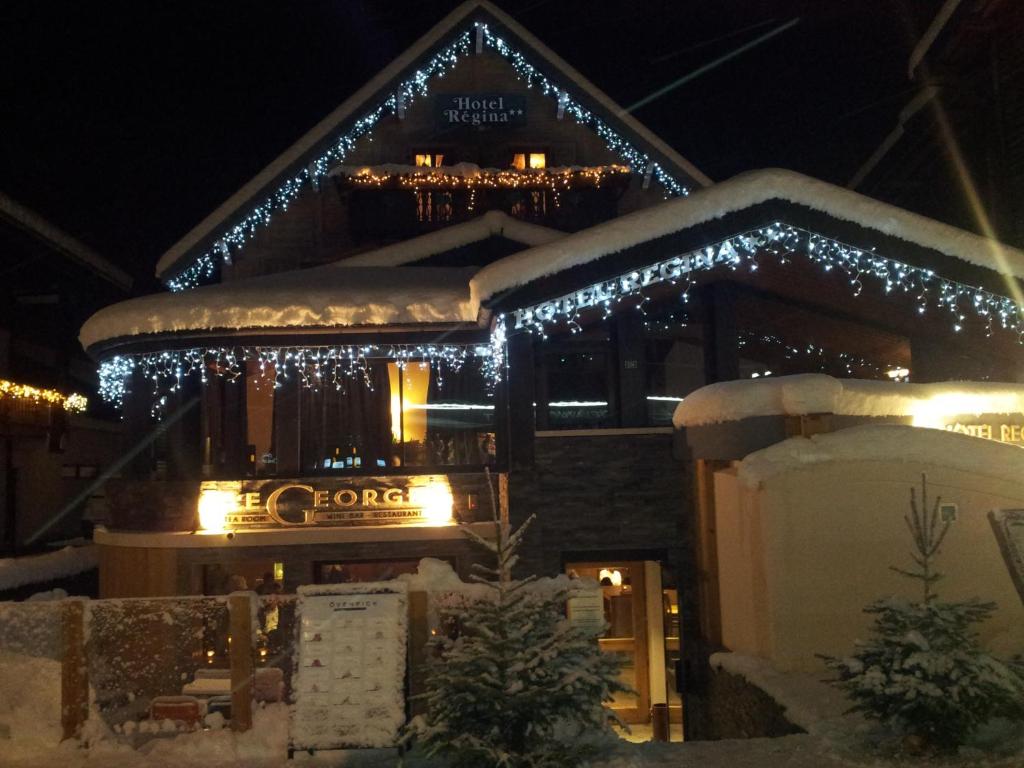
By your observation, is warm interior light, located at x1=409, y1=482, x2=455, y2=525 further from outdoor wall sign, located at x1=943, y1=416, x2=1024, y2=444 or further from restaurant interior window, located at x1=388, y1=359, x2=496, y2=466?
outdoor wall sign, located at x1=943, y1=416, x2=1024, y2=444

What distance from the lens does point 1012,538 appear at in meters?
8.87

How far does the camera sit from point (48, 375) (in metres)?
26.6

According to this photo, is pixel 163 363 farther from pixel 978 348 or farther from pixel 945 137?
pixel 945 137

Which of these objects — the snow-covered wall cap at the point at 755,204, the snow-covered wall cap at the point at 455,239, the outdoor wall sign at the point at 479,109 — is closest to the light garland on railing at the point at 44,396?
the snow-covered wall cap at the point at 455,239

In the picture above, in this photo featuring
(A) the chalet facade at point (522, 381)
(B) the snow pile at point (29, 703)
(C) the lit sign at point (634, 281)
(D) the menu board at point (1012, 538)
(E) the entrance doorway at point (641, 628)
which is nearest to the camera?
(B) the snow pile at point (29, 703)

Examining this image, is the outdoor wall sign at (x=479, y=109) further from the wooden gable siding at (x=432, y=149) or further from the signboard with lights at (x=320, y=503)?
the signboard with lights at (x=320, y=503)

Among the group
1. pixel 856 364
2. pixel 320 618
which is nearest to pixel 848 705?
pixel 320 618

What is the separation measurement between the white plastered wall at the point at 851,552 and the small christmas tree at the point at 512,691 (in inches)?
114

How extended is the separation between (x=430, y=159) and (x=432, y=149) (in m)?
0.20

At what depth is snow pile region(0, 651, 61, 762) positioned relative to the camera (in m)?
7.93

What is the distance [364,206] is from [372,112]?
2067 millimetres

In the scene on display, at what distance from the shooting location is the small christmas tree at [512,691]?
6.38m

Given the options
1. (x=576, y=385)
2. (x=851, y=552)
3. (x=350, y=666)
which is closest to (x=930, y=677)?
(x=851, y=552)

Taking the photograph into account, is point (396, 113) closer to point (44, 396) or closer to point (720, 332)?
point (720, 332)
